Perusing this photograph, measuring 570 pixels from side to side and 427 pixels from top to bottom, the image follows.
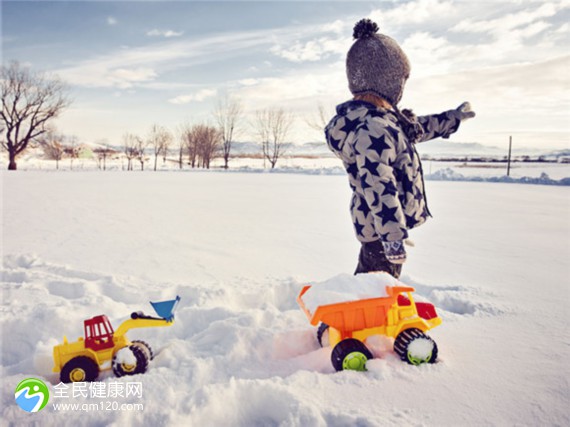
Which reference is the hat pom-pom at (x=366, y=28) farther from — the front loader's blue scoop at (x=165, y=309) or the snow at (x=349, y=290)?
the front loader's blue scoop at (x=165, y=309)

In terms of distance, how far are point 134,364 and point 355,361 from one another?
0.95m

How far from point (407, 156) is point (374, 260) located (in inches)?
21.5

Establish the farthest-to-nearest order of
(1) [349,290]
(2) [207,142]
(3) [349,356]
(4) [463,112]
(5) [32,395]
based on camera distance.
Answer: (2) [207,142] → (4) [463,112] → (1) [349,290] → (3) [349,356] → (5) [32,395]

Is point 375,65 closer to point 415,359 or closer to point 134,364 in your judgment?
point 415,359

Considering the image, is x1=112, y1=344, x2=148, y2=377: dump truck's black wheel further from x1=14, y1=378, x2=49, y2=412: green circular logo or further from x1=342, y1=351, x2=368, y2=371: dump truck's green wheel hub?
x1=342, y1=351, x2=368, y2=371: dump truck's green wheel hub

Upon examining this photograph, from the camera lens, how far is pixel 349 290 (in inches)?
64.5

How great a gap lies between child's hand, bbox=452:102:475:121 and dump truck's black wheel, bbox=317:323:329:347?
1355 millimetres

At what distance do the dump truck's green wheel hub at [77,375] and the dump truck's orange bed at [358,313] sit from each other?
40.0 inches

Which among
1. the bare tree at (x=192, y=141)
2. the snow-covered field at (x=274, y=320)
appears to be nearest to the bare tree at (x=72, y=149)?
the bare tree at (x=192, y=141)

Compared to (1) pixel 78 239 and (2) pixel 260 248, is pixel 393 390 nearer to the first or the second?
(2) pixel 260 248

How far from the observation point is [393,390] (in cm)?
139

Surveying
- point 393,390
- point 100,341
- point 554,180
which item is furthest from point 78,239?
point 554,180

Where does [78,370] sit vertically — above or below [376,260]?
below

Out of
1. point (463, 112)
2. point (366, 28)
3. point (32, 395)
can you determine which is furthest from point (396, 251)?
point (32, 395)
